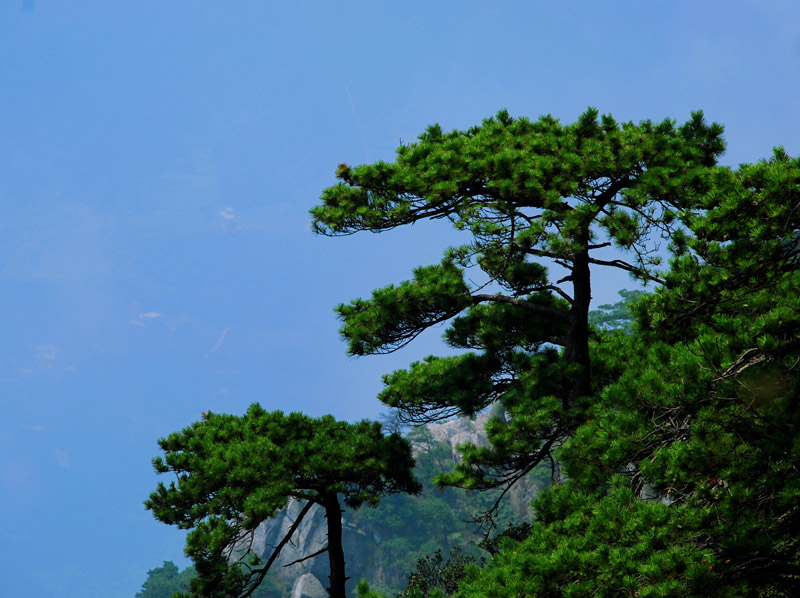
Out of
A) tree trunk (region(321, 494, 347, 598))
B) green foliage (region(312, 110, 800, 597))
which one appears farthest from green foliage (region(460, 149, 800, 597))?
tree trunk (region(321, 494, 347, 598))

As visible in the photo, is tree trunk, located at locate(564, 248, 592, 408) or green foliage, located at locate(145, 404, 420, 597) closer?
green foliage, located at locate(145, 404, 420, 597)

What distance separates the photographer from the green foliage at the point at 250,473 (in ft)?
25.6

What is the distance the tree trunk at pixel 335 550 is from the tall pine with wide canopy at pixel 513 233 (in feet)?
5.31

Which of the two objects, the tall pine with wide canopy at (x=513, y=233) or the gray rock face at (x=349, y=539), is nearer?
the tall pine with wide canopy at (x=513, y=233)

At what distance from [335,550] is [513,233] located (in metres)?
4.73

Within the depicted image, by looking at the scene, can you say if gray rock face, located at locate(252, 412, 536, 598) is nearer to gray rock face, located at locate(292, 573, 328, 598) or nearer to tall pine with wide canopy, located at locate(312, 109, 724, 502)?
gray rock face, located at locate(292, 573, 328, 598)

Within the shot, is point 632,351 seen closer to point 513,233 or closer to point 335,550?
point 513,233

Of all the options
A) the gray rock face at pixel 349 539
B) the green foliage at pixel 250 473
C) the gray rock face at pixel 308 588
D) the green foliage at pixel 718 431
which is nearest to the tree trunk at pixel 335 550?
the green foliage at pixel 250 473

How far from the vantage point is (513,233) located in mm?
7961

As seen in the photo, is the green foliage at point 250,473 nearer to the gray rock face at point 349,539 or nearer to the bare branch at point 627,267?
the bare branch at point 627,267

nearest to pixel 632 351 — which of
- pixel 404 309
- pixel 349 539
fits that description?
pixel 404 309

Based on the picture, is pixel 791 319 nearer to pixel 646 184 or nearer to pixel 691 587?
pixel 691 587

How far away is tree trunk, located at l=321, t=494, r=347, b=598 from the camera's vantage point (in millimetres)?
9469

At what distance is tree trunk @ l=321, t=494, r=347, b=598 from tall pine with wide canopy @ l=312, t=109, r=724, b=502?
162cm
